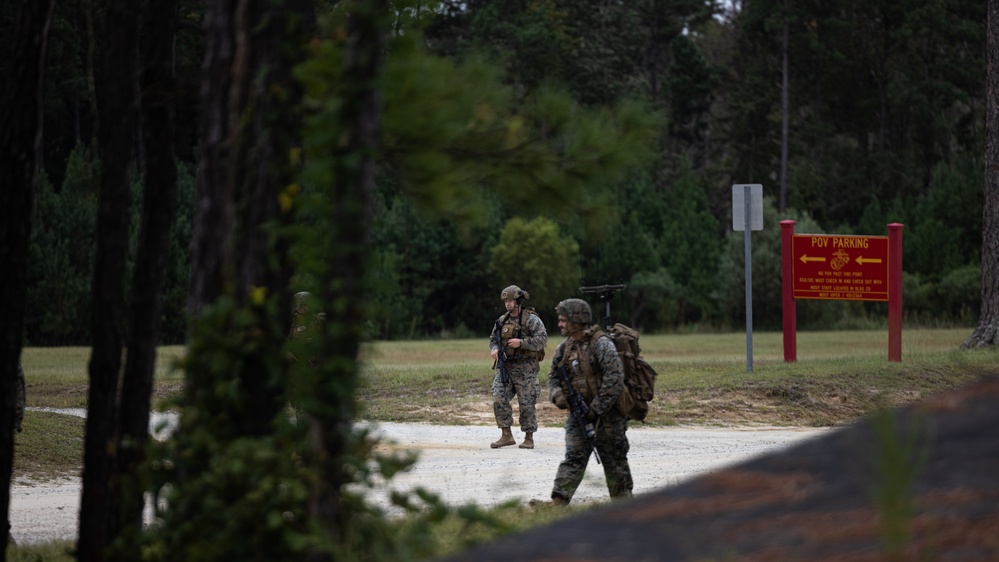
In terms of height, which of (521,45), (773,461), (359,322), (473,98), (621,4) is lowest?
(773,461)

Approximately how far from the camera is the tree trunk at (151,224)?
7.39 m

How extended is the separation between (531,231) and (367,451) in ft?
150

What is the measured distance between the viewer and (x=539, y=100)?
688 centimetres

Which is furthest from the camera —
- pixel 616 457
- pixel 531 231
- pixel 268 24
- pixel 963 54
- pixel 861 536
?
pixel 963 54

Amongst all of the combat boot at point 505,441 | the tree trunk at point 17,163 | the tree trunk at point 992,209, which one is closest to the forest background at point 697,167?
the tree trunk at point 992,209

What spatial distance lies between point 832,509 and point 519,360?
40.4 feet

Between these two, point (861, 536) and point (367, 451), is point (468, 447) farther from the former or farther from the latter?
point (861, 536)

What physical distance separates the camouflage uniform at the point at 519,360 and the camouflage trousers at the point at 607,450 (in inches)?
189

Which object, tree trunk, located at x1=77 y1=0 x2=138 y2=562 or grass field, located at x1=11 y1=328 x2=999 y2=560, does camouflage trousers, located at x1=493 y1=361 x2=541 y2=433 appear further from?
tree trunk, located at x1=77 y1=0 x2=138 y2=562

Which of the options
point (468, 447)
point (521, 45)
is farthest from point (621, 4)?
point (468, 447)

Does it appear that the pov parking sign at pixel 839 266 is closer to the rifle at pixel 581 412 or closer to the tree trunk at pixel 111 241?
the rifle at pixel 581 412

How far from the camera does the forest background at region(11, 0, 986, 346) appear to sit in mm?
46000

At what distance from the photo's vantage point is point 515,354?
1627 centimetres

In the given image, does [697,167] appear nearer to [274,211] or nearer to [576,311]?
[576,311]
